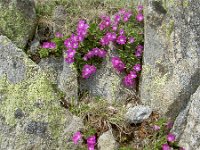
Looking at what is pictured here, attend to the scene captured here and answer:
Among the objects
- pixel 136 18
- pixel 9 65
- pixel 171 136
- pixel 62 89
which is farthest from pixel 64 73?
pixel 171 136

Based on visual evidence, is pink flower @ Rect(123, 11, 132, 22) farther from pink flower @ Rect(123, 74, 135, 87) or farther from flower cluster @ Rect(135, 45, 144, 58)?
pink flower @ Rect(123, 74, 135, 87)

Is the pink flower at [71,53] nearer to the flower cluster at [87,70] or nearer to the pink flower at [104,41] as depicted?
the flower cluster at [87,70]

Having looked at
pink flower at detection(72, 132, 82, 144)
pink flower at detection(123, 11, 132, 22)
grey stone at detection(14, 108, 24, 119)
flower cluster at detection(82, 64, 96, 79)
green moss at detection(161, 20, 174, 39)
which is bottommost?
pink flower at detection(72, 132, 82, 144)

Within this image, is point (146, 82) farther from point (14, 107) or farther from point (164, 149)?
point (14, 107)

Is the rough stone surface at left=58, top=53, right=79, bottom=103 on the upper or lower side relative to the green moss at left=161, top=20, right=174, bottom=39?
lower

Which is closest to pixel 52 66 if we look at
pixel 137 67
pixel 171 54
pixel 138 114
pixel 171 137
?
pixel 137 67

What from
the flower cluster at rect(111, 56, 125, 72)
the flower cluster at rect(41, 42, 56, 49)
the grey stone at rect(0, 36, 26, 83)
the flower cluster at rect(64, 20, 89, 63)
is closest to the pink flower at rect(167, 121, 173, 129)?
the flower cluster at rect(111, 56, 125, 72)

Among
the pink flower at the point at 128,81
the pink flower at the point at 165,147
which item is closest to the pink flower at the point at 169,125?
the pink flower at the point at 165,147
